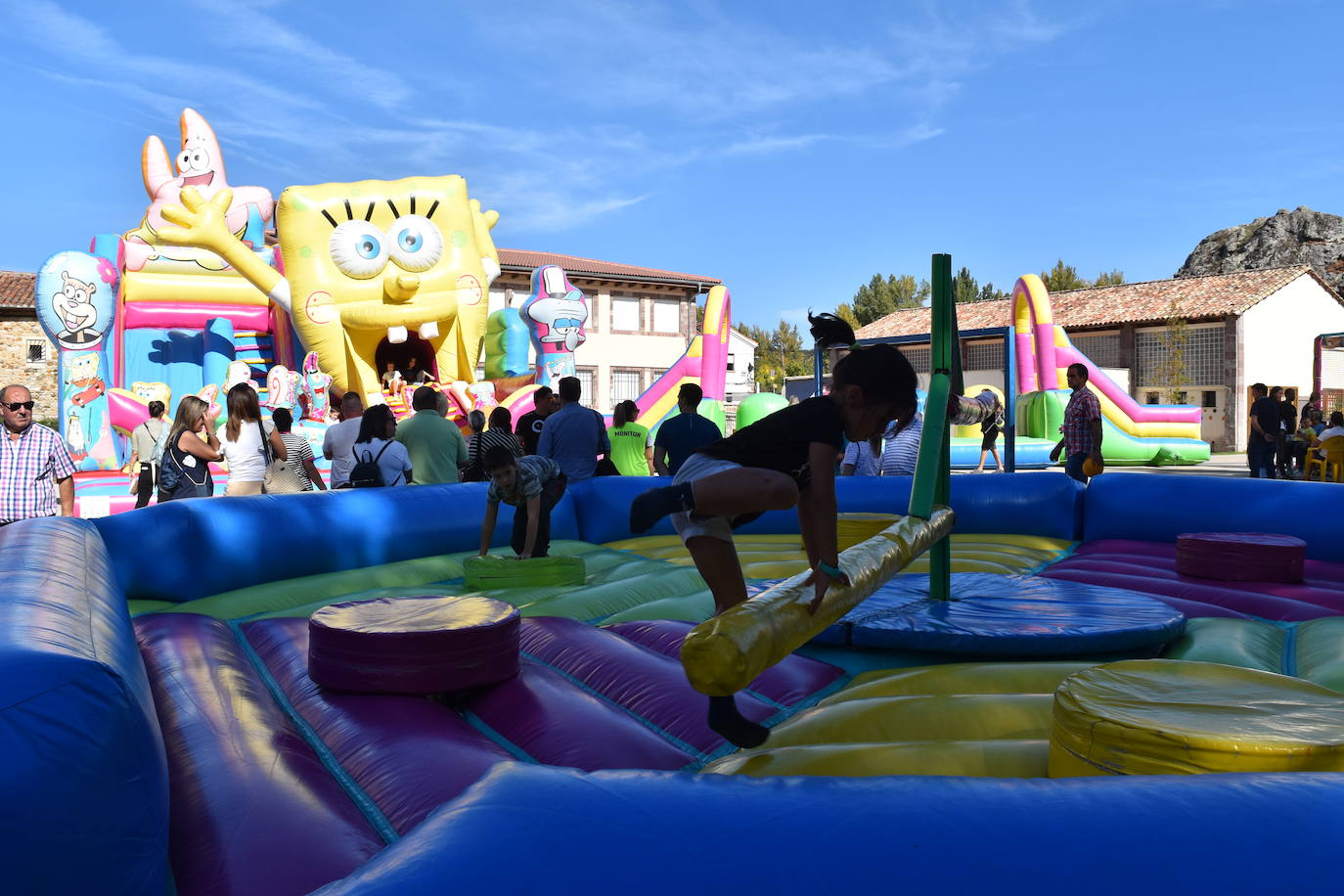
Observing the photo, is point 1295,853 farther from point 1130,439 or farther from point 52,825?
point 1130,439

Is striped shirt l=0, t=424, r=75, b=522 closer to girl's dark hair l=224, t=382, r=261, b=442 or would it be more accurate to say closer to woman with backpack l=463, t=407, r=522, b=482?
girl's dark hair l=224, t=382, r=261, b=442

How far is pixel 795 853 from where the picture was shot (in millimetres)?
914

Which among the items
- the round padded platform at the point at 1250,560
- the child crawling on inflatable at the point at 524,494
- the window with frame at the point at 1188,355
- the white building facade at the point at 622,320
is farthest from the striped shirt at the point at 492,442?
the window with frame at the point at 1188,355

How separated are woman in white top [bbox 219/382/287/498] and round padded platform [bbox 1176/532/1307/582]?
4.69 metres

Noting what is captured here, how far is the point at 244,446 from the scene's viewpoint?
17.3ft

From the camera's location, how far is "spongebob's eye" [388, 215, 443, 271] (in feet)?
42.0

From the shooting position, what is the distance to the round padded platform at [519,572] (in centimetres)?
416

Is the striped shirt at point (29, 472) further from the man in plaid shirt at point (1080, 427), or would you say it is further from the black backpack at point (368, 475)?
the man in plaid shirt at point (1080, 427)

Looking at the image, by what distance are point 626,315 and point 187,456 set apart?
25.0 m

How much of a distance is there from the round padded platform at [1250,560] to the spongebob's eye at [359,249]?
36.0 feet

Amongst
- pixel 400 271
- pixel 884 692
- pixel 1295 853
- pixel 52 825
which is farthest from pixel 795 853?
pixel 400 271

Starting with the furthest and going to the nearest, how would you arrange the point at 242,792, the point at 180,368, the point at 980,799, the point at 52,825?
the point at 180,368 < the point at 242,792 < the point at 52,825 < the point at 980,799

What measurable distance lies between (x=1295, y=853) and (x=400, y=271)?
42.7 feet

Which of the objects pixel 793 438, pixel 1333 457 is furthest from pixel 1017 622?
pixel 1333 457
